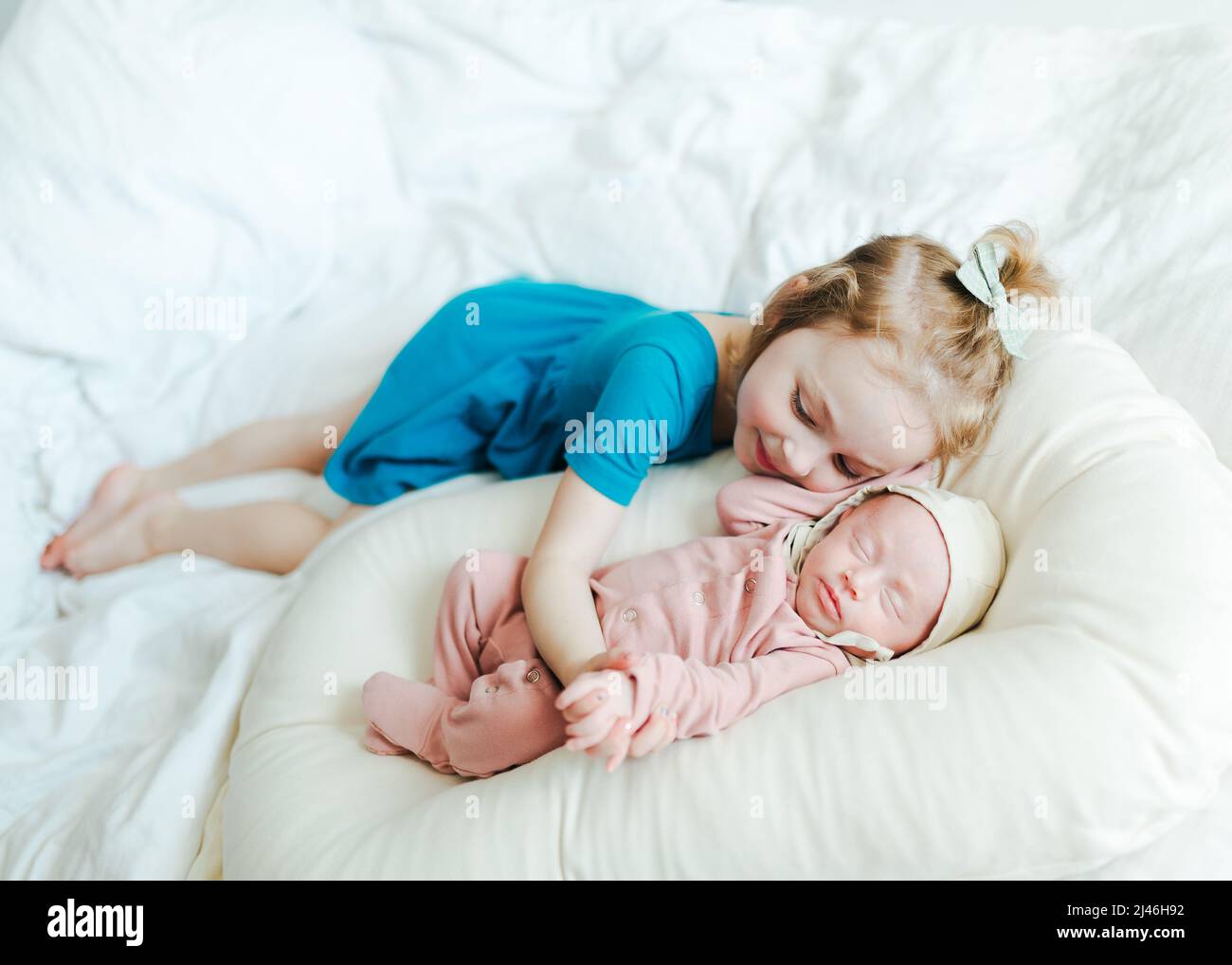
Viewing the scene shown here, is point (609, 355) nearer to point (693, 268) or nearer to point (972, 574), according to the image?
point (693, 268)

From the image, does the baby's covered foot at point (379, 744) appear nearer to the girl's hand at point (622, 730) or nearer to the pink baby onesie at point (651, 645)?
the pink baby onesie at point (651, 645)

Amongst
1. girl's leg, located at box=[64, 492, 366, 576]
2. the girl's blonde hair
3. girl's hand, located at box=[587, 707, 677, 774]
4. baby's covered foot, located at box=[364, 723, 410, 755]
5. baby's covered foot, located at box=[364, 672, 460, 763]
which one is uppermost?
the girl's blonde hair

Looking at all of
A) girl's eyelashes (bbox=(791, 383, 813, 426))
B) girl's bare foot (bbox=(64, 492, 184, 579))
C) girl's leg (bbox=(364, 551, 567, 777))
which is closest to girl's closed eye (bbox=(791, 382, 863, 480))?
girl's eyelashes (bbox=(791, 383, 813, 426))

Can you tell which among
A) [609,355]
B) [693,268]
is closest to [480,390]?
[609,355]

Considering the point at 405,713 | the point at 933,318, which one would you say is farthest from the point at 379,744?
the point at 933,318

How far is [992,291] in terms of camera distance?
3.57ft

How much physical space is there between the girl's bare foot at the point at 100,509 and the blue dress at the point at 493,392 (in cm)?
31

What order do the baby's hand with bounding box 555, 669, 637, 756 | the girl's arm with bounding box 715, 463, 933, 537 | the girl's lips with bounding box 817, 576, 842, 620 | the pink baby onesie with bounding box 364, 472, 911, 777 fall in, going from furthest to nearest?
the girl's arm with bounding box 715, 463, 933, 537 < the girl's lips with bounding box 817, 576, 842, 620 < the pink baby onesie with bounding box 364, 472, 911, 777 < the baby's hand with bounding box 555, 669, 637, 756

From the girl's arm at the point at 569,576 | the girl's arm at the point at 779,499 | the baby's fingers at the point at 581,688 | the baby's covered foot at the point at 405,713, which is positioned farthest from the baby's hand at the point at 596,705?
the girl's arm at the point at 779,499

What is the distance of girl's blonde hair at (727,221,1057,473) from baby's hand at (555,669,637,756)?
1.57 feet

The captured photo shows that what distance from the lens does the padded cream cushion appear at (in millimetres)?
782

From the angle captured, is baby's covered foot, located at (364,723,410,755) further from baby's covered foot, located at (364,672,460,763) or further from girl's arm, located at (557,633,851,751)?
girl's arm, located at (557,633,851,751)

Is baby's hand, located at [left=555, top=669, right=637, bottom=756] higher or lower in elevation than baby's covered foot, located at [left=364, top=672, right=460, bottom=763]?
higher

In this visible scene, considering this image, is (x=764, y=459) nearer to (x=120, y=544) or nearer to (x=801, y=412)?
(x=801, y=412)
